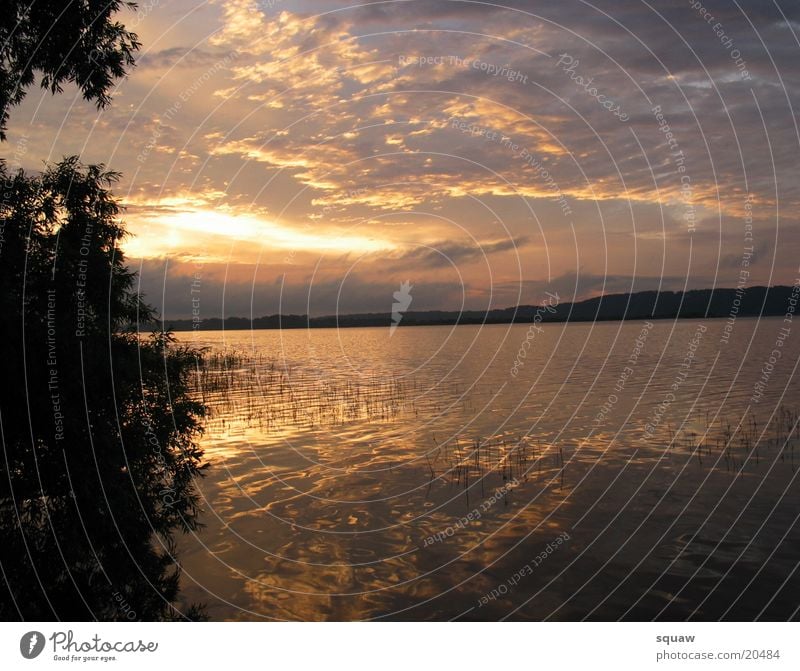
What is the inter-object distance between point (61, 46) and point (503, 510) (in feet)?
63.6

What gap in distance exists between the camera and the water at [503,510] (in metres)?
16.6

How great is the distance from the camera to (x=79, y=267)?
15.8 m

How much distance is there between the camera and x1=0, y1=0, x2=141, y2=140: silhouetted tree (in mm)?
16516

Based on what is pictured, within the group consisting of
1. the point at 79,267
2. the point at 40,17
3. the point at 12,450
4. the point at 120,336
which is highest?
the point at 40,17

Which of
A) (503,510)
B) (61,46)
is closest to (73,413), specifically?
(61,46)

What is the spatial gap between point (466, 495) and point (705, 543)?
27.4ft

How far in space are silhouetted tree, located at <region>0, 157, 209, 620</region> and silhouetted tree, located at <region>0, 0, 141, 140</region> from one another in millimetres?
2802

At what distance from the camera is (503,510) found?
22797 mm

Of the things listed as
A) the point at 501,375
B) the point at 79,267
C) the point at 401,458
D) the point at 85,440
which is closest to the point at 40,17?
the point at 79,267

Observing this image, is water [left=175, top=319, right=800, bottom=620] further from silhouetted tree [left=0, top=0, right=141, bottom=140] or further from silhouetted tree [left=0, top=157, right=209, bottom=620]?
silhouetted tree [left=0, top=0, right=141, bottom=140]

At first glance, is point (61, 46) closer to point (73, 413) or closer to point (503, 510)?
point (73, 413)

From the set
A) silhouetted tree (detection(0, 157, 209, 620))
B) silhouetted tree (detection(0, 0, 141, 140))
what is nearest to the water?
silhouetted tree (detection(0, 157, 209, 620))

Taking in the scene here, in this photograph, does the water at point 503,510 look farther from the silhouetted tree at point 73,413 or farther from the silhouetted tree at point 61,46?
the silhouetted tree at point 61,46
